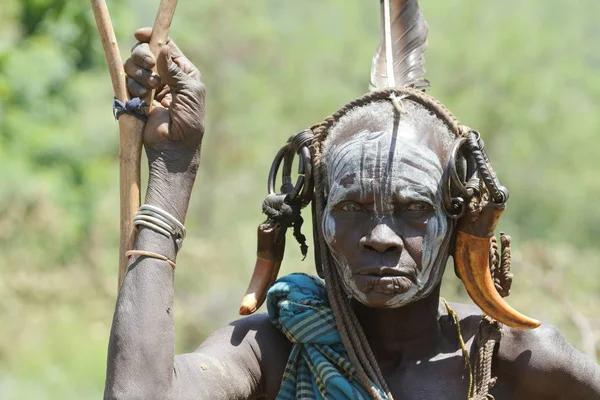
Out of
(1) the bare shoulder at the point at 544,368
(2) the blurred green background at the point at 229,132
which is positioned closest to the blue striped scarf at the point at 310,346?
(1) the bare shoulder at the point at 544,368

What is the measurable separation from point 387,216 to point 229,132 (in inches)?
789

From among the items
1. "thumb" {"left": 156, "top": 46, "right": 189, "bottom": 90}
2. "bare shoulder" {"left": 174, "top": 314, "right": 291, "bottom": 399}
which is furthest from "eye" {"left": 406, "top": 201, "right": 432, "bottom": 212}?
"thumb" {"left": 156, "top": 46, "right": 189, "bottom": 90}

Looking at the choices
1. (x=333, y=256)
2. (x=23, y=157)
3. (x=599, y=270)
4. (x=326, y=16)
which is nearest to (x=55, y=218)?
(x=23, y=157)

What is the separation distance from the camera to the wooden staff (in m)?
3.67

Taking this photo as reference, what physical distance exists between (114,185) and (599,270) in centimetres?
781

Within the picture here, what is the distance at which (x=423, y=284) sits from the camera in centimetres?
374

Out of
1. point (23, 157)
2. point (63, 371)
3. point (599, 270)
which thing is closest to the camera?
point (23, 157)

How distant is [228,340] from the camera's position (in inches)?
155

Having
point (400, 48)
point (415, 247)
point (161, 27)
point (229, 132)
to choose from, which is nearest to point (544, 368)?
point (415, 247)

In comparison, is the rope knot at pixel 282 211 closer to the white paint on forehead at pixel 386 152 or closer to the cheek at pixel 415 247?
the white paint on forehead at pixel 386 152

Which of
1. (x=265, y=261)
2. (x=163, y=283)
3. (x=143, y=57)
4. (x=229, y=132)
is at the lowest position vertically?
(x=163, y=283)

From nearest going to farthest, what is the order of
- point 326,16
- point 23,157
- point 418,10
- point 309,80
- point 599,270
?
1. point 418,10
2. point 23,157
3. point 599,270
4. point 309,80
5. point 326,16

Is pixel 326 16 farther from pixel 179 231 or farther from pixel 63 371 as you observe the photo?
pixel 179 231

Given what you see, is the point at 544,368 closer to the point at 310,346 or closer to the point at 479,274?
the point at 479,274
